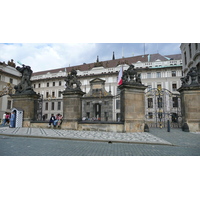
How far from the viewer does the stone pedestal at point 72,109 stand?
45.4 ft

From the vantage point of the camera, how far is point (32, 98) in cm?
1625

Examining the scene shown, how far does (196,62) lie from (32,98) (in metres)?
20.9

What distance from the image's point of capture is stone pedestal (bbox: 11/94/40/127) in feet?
52.5

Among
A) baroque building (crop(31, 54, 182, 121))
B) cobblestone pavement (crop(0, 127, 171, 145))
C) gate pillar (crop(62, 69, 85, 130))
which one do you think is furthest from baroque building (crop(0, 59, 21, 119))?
cobblestone pavement (crop(0, 127, 171, 145))

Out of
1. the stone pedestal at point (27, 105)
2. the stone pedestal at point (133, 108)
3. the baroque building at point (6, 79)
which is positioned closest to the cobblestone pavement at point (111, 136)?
the stone pedestal at point (133, 108)

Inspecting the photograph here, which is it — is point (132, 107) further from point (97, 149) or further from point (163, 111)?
point (97, 149)

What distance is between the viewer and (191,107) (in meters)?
13.4

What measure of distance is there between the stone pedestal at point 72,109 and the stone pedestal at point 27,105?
4.17 meters

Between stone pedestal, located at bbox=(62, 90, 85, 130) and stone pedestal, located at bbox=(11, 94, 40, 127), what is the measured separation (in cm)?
417

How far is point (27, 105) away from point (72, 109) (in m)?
5.40

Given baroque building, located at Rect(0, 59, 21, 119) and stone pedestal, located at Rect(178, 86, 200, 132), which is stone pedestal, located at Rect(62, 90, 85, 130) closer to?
stone pedestal, located at Rect(178, 86, 200, 132)

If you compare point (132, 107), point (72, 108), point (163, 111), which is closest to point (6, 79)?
point (72, 108)

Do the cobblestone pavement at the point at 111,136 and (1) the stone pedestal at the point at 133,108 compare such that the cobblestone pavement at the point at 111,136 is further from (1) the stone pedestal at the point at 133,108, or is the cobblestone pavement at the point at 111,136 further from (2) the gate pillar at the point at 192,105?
(2) the gate pillar at the point at 192,105

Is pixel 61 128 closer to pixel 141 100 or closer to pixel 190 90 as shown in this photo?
pixel 141 100
